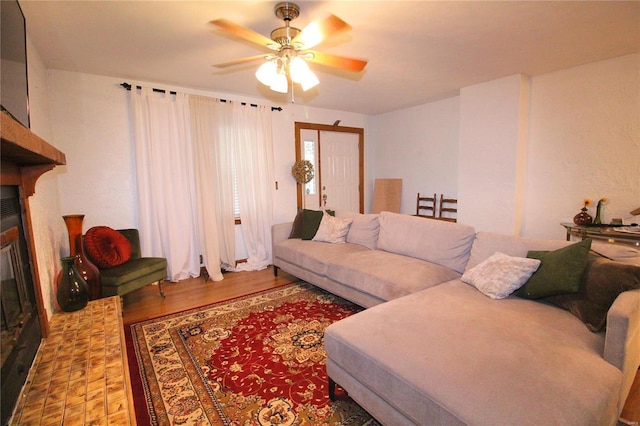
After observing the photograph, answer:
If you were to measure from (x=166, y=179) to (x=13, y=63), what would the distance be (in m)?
2.35

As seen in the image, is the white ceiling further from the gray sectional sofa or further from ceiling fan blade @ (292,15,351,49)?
the gray sectional sofa

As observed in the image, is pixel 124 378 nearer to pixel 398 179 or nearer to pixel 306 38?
pixel 306 38

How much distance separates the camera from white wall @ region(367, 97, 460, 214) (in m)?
4.89

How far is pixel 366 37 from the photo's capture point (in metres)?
2.55

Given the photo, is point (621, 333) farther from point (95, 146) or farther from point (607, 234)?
point (95, 146)

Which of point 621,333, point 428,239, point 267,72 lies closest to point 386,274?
point 428,239

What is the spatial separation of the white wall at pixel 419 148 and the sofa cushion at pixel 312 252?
2.48 m

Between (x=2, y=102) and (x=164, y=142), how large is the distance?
8.49 ft

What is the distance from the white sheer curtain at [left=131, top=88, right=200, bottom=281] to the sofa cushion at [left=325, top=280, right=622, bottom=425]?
9.62 feet

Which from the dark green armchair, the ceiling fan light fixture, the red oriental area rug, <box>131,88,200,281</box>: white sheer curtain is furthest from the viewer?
<box>131,88,200,281</box>: white sheer curtain

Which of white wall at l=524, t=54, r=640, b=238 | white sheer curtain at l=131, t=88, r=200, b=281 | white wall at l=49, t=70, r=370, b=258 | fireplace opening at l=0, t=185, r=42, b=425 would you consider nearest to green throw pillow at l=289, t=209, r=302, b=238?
white sheer curtain at l=131, t=88, r=200, b=281

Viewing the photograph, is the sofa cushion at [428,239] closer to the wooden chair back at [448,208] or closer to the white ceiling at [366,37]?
the white ceiling at [366,37]

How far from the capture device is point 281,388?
187 cm

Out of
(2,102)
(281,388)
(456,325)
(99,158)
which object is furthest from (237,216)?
(456,325)
